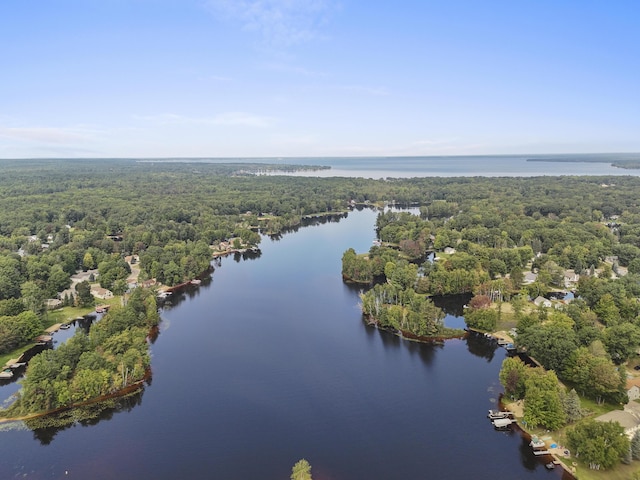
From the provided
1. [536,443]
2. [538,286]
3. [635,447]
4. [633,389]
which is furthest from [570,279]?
[536,443]

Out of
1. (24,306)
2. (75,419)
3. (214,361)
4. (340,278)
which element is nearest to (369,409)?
(214,361)

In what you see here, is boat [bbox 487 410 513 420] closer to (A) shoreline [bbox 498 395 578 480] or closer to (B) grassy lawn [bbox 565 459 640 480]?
(A) shoreline [bbox 498 395 578 480]

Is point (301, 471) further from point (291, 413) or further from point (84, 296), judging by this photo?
point (84, 296)

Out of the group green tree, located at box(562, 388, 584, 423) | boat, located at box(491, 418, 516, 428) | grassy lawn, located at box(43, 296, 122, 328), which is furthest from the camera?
grassy lawn, located at box(43, 296, 122, 328)

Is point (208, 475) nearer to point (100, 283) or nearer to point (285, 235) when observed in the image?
point (100, 283)

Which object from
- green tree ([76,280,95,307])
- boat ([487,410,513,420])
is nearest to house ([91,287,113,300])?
green tree ([76,280,95,307])
